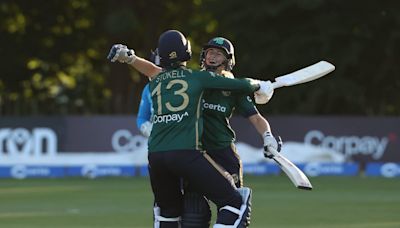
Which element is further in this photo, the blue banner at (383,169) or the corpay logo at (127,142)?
the blue banner at (383,169)

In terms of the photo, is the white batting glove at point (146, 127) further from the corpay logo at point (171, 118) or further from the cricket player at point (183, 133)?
the corpay logo at point (171, 118)

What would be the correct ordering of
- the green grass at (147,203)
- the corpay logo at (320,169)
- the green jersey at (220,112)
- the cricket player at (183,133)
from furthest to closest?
the corpay logo at (320,169) < the green grass at (147,203) < the green jersey at (220,112) < the cricket player at (183,133)

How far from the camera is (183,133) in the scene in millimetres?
8453

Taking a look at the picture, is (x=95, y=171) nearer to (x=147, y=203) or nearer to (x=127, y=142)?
(x=127, y=142)

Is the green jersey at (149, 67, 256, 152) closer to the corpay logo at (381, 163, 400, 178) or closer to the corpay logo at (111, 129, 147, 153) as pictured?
the corpay logo at (111, 129, 147, 153)

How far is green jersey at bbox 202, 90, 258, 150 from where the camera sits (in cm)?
894

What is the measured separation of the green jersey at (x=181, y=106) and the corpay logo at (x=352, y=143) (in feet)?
50.7

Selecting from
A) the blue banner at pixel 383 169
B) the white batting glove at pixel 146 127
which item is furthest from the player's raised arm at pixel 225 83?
the blue banner at pixel 383 169

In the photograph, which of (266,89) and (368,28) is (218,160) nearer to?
(266,89)

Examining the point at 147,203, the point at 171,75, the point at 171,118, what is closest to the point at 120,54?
the point at 171,75

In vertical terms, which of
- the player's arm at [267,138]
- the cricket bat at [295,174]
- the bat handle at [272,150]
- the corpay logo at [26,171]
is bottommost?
the cricket bat at [295,174]

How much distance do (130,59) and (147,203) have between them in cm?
708

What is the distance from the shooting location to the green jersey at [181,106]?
27.7ft

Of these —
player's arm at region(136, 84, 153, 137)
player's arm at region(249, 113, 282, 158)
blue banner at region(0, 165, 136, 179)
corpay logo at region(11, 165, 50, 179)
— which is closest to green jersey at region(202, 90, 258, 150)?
player's arm at region(249, 113, 282, 158)
